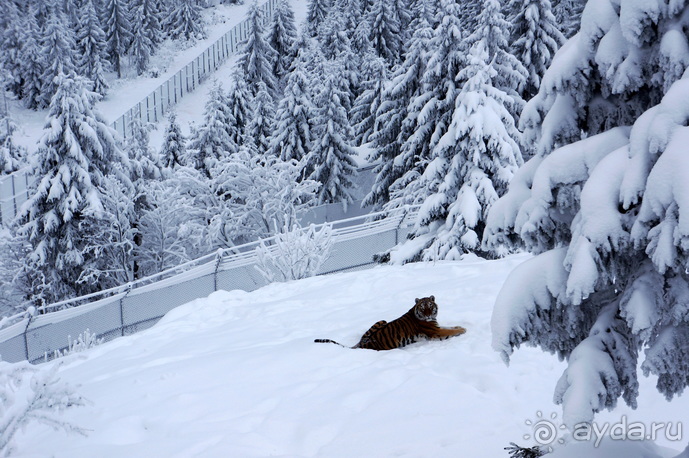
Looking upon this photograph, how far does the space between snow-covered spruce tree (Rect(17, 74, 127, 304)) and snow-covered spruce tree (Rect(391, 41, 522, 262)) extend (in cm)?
1338

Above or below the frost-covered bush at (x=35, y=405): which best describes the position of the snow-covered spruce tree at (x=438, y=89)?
above

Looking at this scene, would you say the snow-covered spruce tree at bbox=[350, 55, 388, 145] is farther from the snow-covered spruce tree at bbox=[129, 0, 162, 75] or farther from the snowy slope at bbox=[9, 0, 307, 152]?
the snow-covered spruce tree at bbox=[129, 0, 162, 75]

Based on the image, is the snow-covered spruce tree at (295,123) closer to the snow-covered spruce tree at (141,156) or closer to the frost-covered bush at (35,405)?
the snow-covered spruce tree at (141,156)

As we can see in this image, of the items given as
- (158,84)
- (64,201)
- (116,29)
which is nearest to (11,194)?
(64,201)

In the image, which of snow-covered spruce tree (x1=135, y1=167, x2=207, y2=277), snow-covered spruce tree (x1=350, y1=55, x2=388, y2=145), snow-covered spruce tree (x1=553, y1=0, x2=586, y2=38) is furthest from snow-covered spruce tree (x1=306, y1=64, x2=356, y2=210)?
snow-covered spruce tree (x1=553, y1=0, x2=586, y2=38)

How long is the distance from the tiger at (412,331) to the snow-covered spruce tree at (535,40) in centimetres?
2114

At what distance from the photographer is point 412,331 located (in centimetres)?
666

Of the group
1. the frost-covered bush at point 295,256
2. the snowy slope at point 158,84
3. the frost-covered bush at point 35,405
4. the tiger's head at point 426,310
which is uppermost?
the snowy slope at point 158,84

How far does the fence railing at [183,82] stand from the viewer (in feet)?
168

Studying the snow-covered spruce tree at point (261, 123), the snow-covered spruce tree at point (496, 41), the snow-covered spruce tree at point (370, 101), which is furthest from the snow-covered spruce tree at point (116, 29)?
the snow-covered spruce tree at point (496, 41)

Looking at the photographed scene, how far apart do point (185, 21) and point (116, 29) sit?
1002cm

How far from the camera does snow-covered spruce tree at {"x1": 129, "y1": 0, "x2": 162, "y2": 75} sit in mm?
59312

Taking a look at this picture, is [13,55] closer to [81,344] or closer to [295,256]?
[295,256]

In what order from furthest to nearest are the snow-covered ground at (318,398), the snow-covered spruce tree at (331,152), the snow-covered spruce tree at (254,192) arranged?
the snow-covered spruce tree at (331,152) < the snow-covered spruce tree at (254,192) < the snow-covered ground at (318,398)
